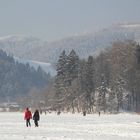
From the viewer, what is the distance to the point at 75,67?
134 metres

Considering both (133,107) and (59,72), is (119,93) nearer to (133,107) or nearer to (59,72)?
(133,107)

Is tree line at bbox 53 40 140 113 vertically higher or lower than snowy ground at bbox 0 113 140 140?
higher

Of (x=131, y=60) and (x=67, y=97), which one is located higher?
(x=131, y=60)

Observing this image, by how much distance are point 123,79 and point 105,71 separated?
6.72 m

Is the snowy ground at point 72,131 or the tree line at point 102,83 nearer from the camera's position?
the snowy ground at point 72,131

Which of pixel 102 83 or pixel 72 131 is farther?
pixel 102 83

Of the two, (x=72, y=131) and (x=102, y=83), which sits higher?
(x=102, y=83)

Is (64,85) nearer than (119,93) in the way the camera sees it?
No

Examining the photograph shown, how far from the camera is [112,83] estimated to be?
417ft

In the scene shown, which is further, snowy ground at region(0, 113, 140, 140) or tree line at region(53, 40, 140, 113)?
tree line at region(53, 40, 140, 113)

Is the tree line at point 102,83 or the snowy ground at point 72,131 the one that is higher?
the tree line at point 102,83

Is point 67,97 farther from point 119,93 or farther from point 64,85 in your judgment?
point 119,93

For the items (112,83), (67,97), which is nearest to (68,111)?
(67,97)

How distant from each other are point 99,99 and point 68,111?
897 cm
